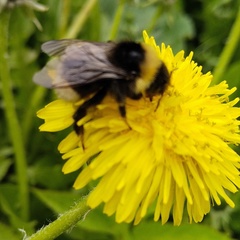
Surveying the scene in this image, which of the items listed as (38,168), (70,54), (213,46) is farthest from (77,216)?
(213,46)

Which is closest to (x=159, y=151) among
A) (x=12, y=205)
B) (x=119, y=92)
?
(x=119, y=92)

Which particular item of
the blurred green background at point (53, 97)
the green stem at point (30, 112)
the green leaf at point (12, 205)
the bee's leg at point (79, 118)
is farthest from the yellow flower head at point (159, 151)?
the green stem at point (30, 112)

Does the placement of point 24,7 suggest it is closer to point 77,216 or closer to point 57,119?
point 57,119

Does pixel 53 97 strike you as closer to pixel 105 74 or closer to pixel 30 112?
pixel 30 112

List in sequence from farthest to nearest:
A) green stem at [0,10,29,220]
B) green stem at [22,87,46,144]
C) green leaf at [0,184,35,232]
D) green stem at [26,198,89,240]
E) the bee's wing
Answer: green stem at [22,87,46,144] < green leaf at [0,184,35,232] < green stem at [0,10,29,220] < green stem at [26,198,89,240] < the bee's wing

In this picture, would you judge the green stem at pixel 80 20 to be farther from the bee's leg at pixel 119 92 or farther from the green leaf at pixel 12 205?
the bee's leg at pixel 119 92

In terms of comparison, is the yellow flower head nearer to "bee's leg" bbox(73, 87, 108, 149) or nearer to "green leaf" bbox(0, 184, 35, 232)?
"bee's leg" bbox(73, 87, 108, 149)

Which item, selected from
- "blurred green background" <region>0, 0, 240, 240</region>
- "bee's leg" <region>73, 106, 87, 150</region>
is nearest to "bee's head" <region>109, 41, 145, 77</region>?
"bee's leg" <region>73, 106, 87, 150</region>
